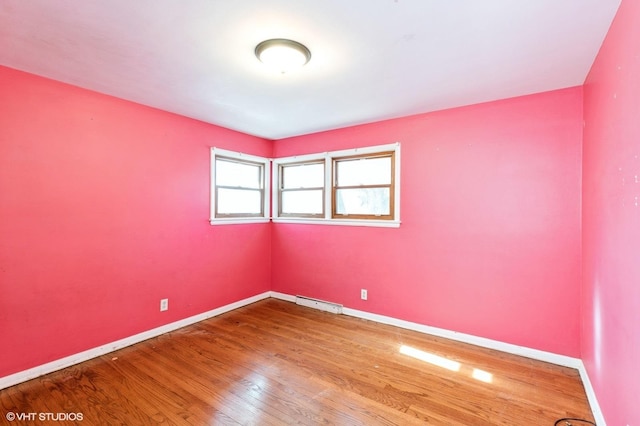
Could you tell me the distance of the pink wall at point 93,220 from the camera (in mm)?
2283

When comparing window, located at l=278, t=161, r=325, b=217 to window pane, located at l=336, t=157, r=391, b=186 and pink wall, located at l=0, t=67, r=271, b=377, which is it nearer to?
window pane, located at l=336, t=157, r=391, b=186

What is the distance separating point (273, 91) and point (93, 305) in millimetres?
2603

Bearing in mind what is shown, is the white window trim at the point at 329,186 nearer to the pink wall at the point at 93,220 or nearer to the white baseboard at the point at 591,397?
the pink wall at the point at 93,220

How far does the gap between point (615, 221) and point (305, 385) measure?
2.31 metres

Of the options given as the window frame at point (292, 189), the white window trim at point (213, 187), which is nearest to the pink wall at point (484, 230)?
the window frame at point (292, 189)

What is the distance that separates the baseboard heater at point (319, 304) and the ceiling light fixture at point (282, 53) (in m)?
2.98

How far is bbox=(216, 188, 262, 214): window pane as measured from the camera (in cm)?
394

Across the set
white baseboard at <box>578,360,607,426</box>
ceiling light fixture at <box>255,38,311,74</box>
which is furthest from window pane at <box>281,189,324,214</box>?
white baseboard at <box>578,360,607,426</box>

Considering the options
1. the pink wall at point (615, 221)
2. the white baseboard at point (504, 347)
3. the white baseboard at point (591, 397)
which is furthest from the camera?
the white baseboard at point (504, 347)

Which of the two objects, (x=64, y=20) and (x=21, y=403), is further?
(x=21, y=403)

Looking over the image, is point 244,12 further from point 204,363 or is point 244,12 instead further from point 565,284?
point 565,284

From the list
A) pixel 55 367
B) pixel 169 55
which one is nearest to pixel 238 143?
pixel 169 55

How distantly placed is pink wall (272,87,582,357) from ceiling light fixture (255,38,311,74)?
5.79 feet

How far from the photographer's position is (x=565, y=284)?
2574mm
